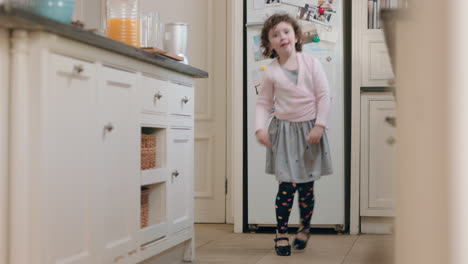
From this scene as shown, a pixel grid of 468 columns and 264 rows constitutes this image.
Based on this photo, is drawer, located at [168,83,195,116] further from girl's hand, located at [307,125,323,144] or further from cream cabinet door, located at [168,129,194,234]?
girl's hand, located at [307,125,323,144]

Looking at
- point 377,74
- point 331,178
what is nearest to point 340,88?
point 377,74

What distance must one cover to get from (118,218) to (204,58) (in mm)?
2487

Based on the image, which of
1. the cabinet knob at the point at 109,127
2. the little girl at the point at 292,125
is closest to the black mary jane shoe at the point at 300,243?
the little girl at the point at 292,125

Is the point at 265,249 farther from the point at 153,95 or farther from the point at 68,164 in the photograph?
the point at 68,164

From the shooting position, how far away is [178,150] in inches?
115

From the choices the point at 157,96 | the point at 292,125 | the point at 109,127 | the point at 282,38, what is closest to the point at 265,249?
the point at 292,125

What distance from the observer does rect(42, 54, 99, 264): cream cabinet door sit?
1.76 meters

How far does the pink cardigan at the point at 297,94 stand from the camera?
3316 millimetres

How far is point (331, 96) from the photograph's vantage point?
4.02 metres

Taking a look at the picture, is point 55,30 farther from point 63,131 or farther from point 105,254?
point 105,254

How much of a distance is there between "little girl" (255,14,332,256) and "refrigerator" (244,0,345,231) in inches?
25.8

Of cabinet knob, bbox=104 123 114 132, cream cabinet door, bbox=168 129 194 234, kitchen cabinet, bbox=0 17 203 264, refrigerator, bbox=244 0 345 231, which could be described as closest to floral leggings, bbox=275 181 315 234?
cream cabinet door, bbox=168 129 194 234

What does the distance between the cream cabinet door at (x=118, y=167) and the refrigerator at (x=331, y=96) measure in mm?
1720

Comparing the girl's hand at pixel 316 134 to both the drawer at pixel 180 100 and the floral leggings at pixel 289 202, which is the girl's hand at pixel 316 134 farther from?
the drawer at pixel 180 100
